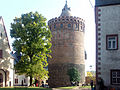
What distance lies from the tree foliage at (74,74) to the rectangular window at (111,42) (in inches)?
1041

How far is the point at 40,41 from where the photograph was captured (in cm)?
3406

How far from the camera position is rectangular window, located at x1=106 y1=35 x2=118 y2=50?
22.2m

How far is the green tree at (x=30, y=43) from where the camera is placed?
110 feet

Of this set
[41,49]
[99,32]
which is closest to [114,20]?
[99,32]

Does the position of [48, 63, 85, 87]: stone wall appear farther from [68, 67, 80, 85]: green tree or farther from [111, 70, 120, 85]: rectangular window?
[111, 70, 120, 85]: rectangular window

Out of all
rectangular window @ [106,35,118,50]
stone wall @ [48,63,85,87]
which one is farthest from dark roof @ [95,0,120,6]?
stone wall @ [48,63,85,87]

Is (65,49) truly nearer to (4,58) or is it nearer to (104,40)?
(4,58)

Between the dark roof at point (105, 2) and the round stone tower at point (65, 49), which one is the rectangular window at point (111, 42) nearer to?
the dark roof at point (105, 2)

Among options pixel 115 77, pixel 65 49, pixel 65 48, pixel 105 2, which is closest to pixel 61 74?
pixel 65 49

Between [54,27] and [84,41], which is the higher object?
[54,27]

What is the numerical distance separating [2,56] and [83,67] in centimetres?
2318

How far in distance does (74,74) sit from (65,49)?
6.20m

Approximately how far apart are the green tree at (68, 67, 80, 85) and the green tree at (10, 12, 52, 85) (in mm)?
14393

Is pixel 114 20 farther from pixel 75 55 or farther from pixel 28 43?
pixel 75 55
